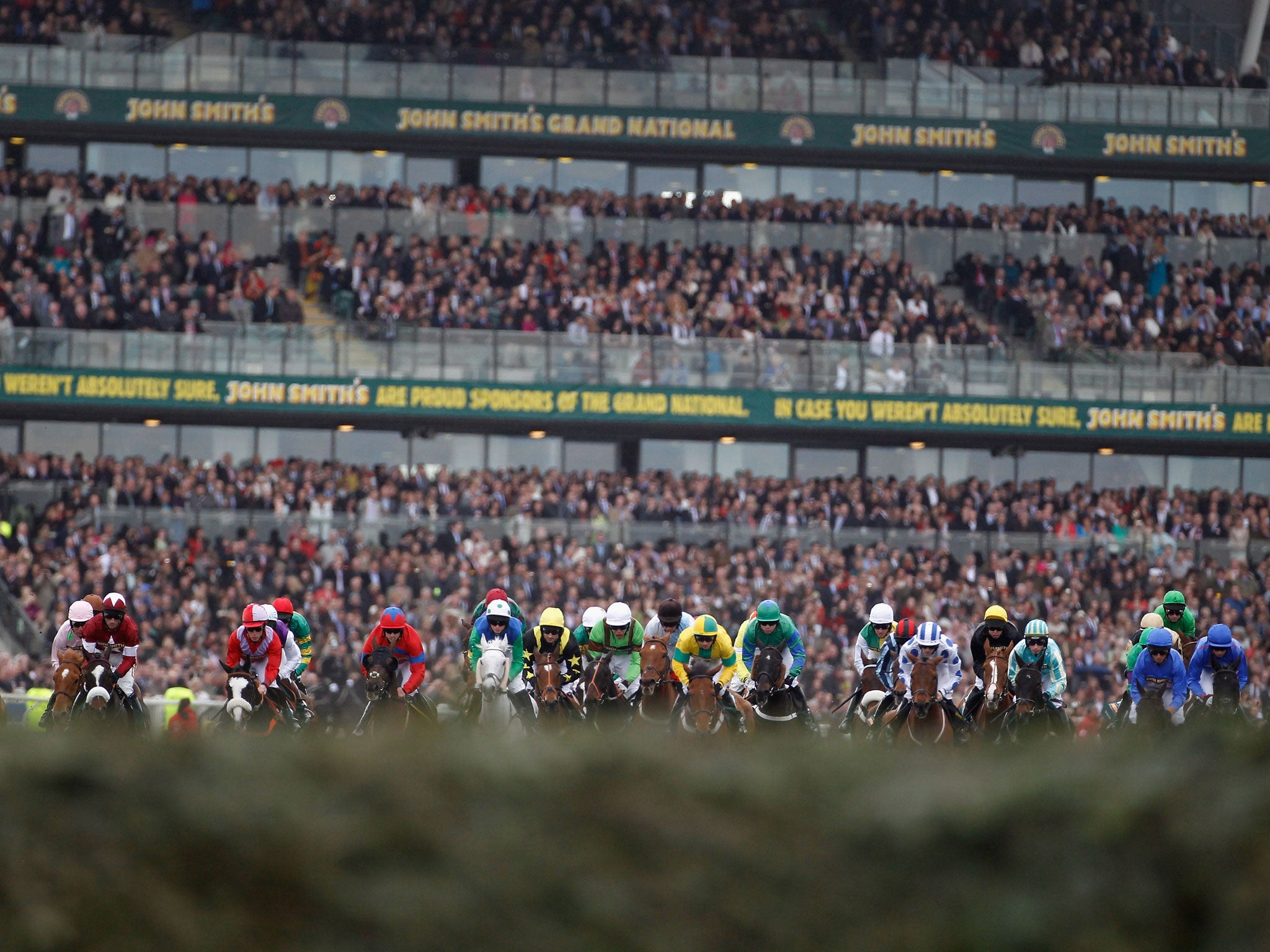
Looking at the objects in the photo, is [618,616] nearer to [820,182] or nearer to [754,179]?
[754,179]

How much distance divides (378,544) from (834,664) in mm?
7774

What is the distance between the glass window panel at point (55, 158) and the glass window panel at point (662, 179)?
41.7 ft

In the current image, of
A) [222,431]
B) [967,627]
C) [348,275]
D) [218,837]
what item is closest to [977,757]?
[218,837]

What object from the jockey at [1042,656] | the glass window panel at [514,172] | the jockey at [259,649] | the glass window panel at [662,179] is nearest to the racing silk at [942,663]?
the jockey at [1042,656]

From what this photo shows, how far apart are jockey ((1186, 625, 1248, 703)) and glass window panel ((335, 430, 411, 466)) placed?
A: 2215 centimetres

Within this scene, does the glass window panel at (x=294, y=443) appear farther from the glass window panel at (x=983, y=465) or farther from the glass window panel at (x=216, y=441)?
the glass window panel at (x=983, y=465)

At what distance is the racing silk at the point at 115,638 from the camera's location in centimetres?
1398

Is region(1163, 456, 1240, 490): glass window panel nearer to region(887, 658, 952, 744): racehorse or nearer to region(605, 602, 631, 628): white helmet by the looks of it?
region(605, 602, 631, 628): white helmet

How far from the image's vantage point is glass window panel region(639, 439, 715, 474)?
34250 millimetres

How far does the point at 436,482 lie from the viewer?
93.6 feet

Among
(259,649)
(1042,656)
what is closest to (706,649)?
(1042,656)

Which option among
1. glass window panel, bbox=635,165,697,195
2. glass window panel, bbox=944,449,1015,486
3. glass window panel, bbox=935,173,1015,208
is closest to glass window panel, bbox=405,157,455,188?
glass window panel, bbox=635,165,697,195

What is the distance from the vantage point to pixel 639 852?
319 cm

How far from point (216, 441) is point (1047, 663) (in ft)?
78.5
